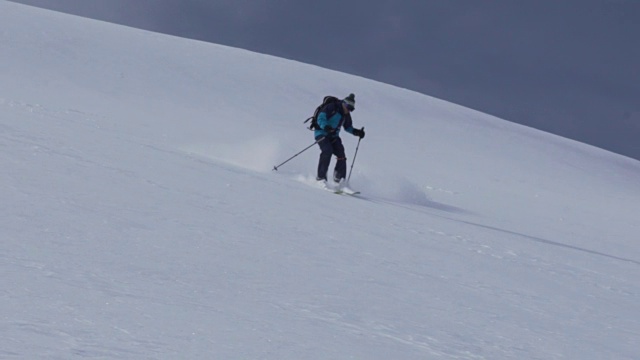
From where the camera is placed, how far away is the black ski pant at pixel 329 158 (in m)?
10.1

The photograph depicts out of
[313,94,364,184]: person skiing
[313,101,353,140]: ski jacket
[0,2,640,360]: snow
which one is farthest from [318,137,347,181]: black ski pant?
[0,2,640,360]: snow

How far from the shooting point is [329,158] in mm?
10180

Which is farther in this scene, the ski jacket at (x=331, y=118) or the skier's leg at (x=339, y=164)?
the ski jacket at (x=331, y=118)

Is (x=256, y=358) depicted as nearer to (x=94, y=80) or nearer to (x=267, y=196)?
(x=267, y=196)

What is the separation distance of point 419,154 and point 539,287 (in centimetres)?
1487

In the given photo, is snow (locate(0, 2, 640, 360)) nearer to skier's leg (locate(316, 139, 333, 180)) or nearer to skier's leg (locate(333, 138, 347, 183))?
skier's leg (locate(333, 138, 347, 183))

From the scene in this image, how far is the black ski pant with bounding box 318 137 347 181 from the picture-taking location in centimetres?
1005

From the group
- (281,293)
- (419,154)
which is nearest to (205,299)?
(281,293)

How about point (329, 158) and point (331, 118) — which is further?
point (331, 118)

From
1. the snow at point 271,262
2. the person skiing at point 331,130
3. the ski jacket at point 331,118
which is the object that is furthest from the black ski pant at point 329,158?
the snow at point 271,262

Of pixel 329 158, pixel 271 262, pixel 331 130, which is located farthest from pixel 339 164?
pixel 271 262

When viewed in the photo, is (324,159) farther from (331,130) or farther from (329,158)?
(331,130)

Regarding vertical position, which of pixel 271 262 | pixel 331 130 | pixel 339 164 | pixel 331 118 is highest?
pixel 331 118

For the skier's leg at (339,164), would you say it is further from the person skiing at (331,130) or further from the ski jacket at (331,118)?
the ski jacket at (331,118)
